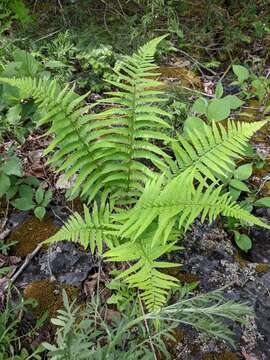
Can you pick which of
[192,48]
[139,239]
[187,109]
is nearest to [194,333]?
[139,239]

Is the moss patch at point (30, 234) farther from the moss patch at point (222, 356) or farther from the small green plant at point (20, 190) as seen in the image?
the moss patch at point (222, 356)

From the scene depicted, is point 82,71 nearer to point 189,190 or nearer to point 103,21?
point 103,21

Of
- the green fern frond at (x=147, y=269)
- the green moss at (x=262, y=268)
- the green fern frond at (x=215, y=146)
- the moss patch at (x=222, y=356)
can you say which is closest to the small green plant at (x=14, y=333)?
the green fern frond at (x=147, y=269)

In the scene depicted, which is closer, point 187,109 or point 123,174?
point 123,174

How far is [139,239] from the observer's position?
2234 mm

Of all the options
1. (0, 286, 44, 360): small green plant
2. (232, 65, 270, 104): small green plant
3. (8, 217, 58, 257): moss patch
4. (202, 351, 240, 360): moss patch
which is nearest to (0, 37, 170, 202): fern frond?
(8, 217, 58, 257): moss patch

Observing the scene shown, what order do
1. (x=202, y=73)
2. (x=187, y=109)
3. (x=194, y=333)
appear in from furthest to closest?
(x=202, y=73) → (x=187, y=109) → (x=194, y=333)

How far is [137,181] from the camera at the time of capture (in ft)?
8.83

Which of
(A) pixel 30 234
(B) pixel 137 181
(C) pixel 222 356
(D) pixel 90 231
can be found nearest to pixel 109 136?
(B) pixel 137 181

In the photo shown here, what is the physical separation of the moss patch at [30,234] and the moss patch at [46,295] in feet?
0.80

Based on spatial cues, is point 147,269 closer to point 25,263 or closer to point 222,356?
point 222,356

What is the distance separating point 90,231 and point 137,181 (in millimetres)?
582

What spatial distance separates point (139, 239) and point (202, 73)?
237 cm

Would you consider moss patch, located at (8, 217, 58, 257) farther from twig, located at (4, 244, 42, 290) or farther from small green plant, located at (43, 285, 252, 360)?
small green plant, located at (43, 285, 252, 360)
